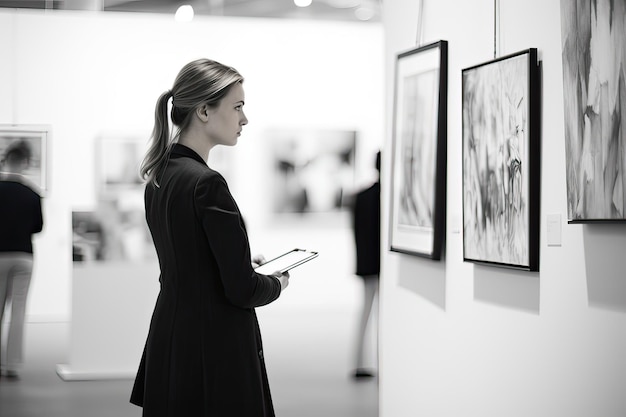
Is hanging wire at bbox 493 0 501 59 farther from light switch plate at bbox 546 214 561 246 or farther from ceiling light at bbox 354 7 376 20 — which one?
ceiling light at bbox 354 7 376 20

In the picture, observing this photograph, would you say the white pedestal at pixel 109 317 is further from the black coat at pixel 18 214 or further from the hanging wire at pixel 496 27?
the hanging wire at pixel 496 27

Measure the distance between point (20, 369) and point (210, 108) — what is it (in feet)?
12.7

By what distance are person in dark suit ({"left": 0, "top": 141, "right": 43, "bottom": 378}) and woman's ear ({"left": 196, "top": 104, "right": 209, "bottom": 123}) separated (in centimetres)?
339

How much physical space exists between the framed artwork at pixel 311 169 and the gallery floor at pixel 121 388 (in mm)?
1528

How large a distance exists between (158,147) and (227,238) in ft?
1.32

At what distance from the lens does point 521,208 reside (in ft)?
10.2

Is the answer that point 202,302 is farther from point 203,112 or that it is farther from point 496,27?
point 496,27

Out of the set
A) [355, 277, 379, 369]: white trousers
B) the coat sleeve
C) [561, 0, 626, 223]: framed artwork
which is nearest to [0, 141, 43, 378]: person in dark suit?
[355, 277, 379, 369]: white trousers

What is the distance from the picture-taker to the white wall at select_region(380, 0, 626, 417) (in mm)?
2695

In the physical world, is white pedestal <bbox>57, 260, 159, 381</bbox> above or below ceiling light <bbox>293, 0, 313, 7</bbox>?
below

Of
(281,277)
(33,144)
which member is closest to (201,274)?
(281,277)

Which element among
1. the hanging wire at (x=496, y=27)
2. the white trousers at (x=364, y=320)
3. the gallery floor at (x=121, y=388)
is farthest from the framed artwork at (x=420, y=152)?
the white trousers at (x=364, y=320)

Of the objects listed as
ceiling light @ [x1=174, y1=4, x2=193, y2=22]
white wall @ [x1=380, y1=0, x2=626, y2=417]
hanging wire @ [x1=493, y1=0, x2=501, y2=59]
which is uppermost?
ceiling light @ [x1=174, y1=4, x2=193, y2=22]

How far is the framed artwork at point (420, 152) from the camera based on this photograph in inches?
152
